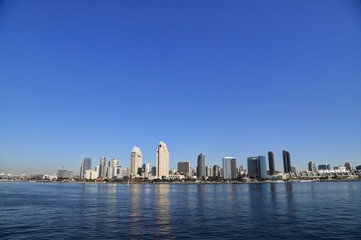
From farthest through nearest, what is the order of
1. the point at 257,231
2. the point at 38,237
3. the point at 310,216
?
the point at 310,216 < the point at 257,231 < the point at 38,237

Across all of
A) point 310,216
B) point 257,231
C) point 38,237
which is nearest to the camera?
point 38,237

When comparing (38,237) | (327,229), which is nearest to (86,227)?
(38,237)

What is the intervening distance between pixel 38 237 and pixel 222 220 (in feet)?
115

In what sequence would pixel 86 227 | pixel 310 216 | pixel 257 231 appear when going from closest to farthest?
pixel 257 231 → pixel 86 227 → pixel 310 216

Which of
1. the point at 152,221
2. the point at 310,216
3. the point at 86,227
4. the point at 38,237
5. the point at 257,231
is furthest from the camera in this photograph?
the point at 310,216

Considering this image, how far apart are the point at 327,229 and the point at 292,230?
7.17 metres

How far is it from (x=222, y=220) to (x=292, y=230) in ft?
46.5

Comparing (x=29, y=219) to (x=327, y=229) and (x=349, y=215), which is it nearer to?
(x=327, y=229)

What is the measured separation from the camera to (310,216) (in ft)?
174

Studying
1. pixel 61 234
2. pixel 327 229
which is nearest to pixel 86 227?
pixel 61 234

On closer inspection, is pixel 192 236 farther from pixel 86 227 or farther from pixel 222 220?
pixel 86 227

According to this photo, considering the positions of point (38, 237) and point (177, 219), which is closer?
point (38, 237)

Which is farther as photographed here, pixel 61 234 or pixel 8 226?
pixel 8 226

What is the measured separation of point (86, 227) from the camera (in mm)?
41562
